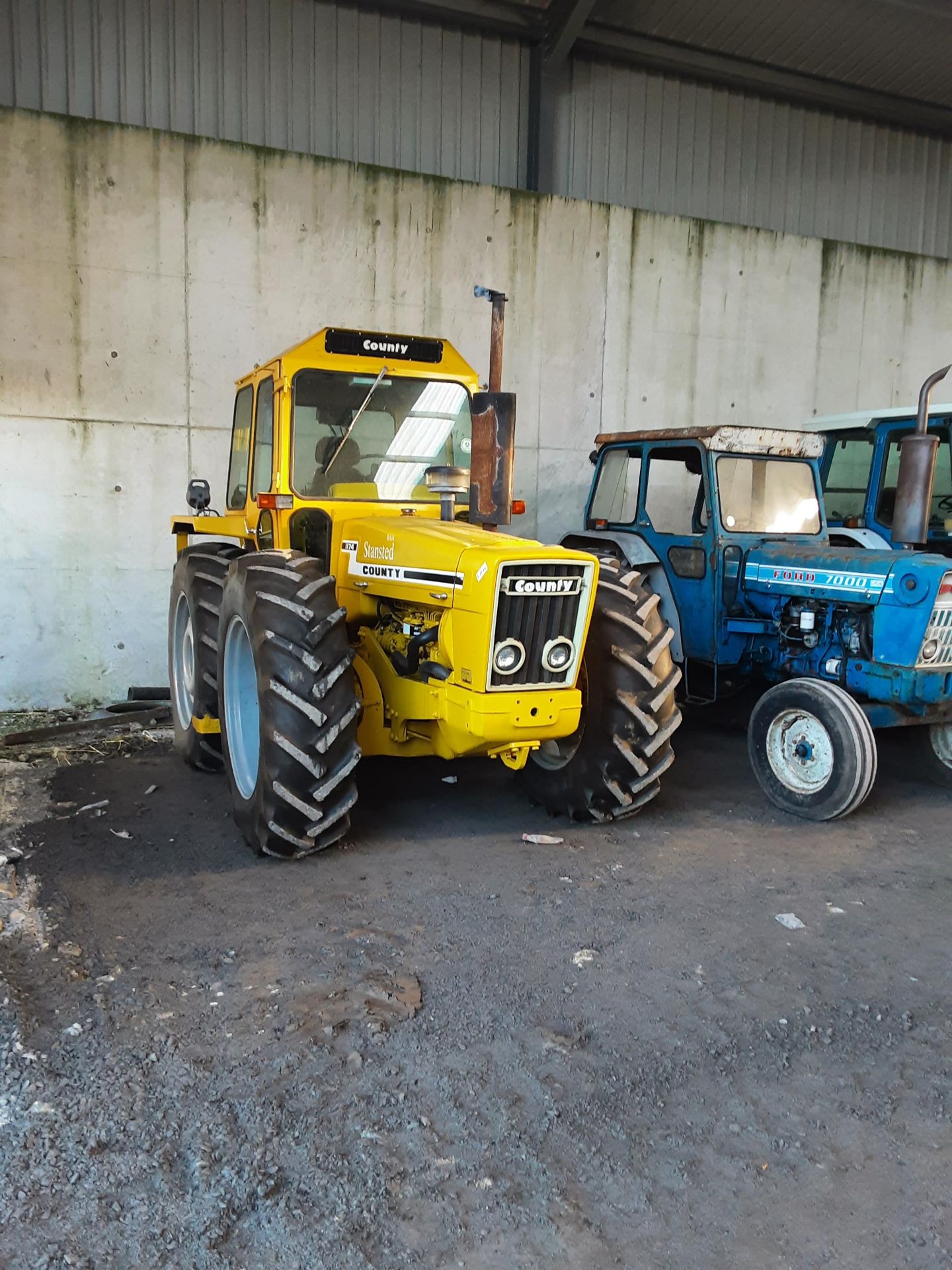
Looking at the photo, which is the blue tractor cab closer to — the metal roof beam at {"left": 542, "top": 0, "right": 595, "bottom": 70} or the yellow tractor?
the yellow tractor

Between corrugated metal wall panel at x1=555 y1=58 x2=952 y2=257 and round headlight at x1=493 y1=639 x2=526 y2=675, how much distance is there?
6.15 meters

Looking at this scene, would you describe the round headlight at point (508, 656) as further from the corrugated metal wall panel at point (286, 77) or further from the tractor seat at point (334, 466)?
the corrugated metal wall panel at point (286, 77)

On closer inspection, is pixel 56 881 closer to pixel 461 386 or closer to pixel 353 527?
pixel 353 527

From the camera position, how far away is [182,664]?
5.68 m

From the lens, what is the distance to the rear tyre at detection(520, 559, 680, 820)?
420 centimetres

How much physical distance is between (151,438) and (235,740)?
10.9 ft

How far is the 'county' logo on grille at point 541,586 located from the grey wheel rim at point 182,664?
248 cm

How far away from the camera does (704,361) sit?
8438 mm

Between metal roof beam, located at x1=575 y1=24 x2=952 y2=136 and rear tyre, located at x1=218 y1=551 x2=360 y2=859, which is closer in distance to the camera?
rear tyre, located at x1=218 y1=551 x2=360 y2=859

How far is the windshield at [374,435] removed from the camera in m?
4.36

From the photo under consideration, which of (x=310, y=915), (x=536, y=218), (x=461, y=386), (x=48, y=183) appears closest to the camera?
(x=310, y=915)

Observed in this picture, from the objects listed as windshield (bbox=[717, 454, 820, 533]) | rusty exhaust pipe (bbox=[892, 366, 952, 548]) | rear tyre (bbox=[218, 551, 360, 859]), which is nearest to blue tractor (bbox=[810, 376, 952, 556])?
windshield (bbox=[717, 454, 820, 533])

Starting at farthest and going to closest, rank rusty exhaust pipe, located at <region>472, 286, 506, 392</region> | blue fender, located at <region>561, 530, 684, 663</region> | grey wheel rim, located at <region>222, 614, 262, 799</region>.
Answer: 1. blue fender, located at <region>561, 530, 684, 663</region>
2. grey wheel rim, located at <region>222, 614, 262, 799</region>
3. rusty exhaust pipe, located at <region>472, 286, 506, 392</region>

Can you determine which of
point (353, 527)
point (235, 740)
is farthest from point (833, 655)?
point (235, 740)
